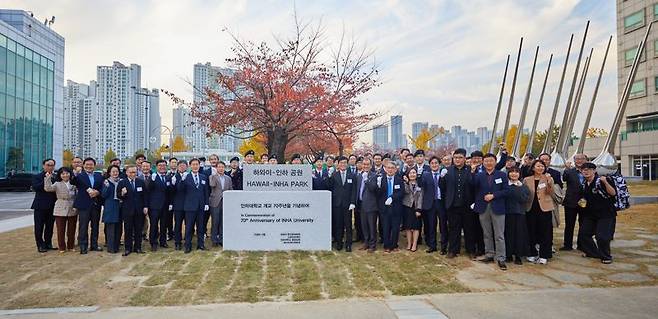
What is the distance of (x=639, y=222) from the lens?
11.7m

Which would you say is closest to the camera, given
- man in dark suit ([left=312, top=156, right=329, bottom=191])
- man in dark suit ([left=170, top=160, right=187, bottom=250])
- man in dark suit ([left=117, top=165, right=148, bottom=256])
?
man in dark suit ([left=117, top=165, right=148, bottom=256])

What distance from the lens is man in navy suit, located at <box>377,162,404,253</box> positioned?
8047mm

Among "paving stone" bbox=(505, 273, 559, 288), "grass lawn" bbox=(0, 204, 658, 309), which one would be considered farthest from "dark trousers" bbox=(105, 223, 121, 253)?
"paving stone" bbox=(505, 273, 559, 288)

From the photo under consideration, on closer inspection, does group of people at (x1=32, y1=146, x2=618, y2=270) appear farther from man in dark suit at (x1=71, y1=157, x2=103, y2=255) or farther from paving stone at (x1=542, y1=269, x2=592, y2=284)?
paving stone at (x1=542, y1=269, x2=592, y2=284)

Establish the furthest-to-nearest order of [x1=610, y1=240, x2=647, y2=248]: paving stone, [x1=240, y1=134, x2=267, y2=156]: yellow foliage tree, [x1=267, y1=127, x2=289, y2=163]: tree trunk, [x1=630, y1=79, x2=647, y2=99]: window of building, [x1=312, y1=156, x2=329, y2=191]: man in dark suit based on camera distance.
→ [x1=630, y1=79, x2=647, y2=99]: window of building < [x1=240, y1=134, x2=267, y2=156]: yellow foliage tree < [x1=267, y1=127, x2=289, y2=163]: tree trunk < [x1=312, y1=156, x2=329, y2=191]: man in dark suit < [x1=610, y1=240, x2=647, y2=248]: paving stone

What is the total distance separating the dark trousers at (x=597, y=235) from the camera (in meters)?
7.12

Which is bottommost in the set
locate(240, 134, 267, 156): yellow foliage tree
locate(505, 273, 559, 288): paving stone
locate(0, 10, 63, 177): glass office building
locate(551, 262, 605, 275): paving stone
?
locate(505, 273, 559, 288): paving stone

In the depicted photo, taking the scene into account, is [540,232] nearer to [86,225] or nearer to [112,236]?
[112,236]

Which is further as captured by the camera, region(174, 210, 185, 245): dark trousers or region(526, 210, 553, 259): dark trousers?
region(174, 210, 185, 245): dark trousers

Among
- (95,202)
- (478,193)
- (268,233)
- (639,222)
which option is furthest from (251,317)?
(639,222)

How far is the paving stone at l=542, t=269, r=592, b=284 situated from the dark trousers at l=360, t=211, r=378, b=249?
9.23ft

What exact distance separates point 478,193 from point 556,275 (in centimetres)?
161

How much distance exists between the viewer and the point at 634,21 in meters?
38.4

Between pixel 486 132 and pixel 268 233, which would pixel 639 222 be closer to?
pixel 268 233
